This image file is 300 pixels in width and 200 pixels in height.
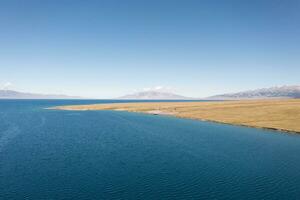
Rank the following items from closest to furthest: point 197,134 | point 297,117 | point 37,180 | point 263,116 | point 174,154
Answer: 1. point 37,180
2. point 174,154
3. point 197,134
4. point 297,117
5. point 263,116

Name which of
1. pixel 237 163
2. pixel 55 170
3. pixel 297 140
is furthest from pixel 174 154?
pixel 297 140

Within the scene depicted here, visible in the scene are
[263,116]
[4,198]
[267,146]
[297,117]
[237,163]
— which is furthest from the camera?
[263,116]

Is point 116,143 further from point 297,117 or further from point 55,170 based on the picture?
point 297,117

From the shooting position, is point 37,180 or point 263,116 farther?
point 263,116

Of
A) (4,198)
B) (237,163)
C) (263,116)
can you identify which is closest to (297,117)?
(263,116)

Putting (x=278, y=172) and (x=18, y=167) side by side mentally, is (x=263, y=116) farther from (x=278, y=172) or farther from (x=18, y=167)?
(x=18, y=167)

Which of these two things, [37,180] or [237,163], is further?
[237,163]
